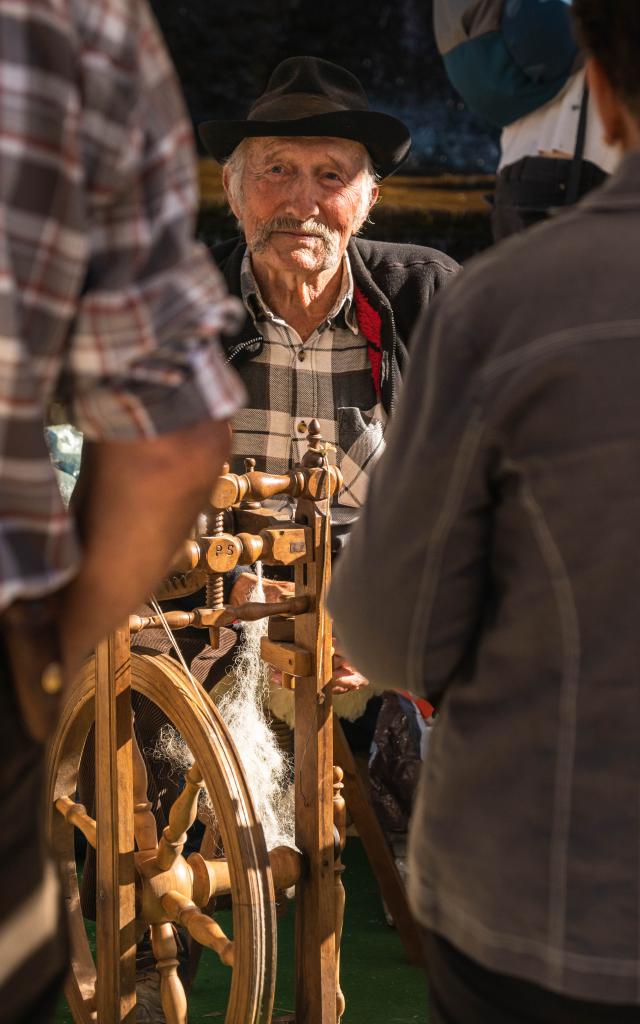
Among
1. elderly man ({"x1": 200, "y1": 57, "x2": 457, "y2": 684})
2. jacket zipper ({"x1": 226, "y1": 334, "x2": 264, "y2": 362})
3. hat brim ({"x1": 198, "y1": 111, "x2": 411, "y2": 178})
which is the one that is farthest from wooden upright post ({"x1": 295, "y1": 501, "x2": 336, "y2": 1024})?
hat brim ({"x1": 198, "y1": 111, "x2": 411, "y2": 178})

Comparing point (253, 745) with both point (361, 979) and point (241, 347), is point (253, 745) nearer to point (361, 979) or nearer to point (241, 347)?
point (361, 979)

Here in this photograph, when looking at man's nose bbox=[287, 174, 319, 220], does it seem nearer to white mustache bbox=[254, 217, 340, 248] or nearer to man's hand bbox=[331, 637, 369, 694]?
white mustache bbox=[254, 217, 340, 248]

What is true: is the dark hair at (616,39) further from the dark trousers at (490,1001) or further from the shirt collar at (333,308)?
the shirt collar at (333,308)

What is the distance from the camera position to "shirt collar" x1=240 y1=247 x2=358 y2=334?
8.25ft

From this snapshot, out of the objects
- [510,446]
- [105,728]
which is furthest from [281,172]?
[510,446]

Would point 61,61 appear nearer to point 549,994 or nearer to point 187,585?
point 549,994

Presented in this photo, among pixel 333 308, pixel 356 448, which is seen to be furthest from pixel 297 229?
pixel 356 448

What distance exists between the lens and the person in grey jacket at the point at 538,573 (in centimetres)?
82

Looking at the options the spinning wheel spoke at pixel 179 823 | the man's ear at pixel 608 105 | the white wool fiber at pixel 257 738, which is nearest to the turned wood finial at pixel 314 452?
the spinning wheel spoke at pixel 179 823

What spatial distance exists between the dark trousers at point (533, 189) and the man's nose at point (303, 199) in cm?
44

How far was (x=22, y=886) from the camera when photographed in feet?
2.50

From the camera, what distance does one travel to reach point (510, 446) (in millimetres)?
837

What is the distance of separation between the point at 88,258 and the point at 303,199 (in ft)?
5.74

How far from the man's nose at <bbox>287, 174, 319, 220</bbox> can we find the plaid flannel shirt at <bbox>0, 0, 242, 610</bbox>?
5.51ft
